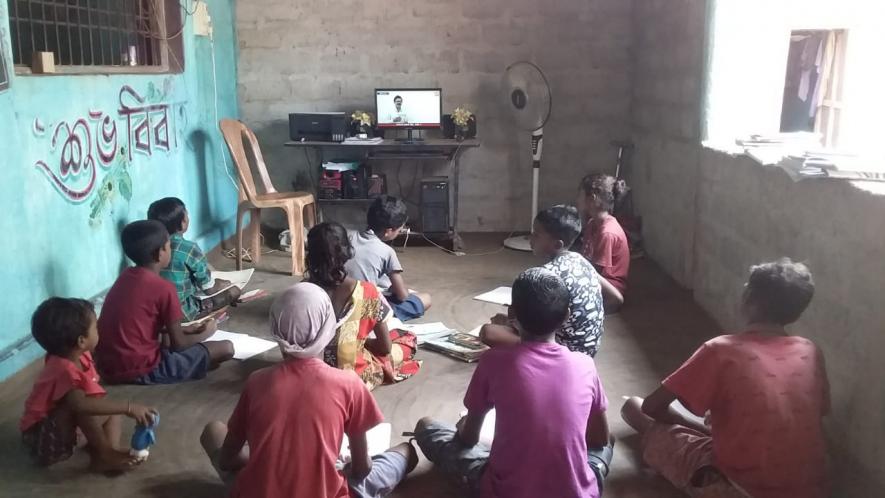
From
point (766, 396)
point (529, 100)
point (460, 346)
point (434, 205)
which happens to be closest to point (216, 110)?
point (434, 205)

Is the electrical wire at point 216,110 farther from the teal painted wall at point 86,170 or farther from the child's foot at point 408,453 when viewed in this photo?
the child's foot at point 408,453

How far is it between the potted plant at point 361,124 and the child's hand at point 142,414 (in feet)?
12.0

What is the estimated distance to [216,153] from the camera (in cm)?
564

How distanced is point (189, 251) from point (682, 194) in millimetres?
2863

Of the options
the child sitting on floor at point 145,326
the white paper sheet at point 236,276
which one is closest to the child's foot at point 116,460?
the child sitting on floor at point 145,326

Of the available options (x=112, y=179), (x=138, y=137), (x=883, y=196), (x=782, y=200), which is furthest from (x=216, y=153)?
(x=883, y=196)

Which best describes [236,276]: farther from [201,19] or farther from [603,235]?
[603,235]

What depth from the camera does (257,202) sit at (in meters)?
4.99

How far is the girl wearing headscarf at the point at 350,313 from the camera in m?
2.66

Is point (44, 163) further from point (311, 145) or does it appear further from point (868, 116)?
point (868, 116)

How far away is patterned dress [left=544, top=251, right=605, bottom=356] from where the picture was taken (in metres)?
2.78

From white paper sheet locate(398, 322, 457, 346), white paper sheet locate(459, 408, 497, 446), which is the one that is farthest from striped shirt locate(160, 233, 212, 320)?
white paper sheet locate(459, 408, 497, 446)

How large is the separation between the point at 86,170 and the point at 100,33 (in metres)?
0.94

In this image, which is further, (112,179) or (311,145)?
(311,145)
